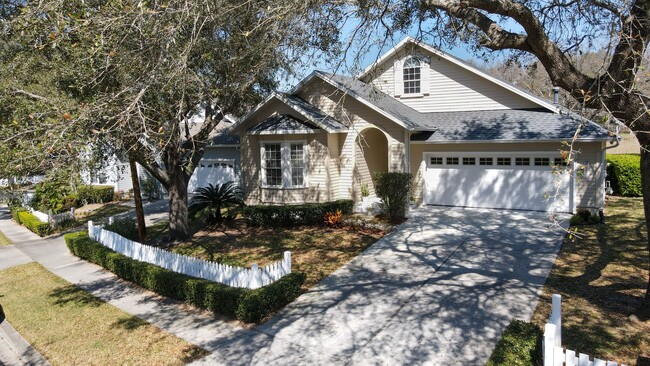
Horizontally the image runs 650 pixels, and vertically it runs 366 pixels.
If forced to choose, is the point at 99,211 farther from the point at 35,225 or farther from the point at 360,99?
the point at 360,99

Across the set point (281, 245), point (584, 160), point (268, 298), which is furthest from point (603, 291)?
point (281, 245)

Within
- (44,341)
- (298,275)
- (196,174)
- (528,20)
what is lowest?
(44,341)

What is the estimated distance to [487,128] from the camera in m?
16.4

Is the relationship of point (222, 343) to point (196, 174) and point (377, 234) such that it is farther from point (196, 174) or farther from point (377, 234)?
point (196, 174)

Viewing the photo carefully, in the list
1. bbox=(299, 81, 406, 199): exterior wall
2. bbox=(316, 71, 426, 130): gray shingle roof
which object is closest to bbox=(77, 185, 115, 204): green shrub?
bbox=(299, 81, 406, 199): exterior wall

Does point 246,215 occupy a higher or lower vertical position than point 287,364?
higher

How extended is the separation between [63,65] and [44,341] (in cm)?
642

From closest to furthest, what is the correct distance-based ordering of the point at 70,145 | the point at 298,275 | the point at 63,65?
the point at 70,145, the point at 298,275, the point at 63,65

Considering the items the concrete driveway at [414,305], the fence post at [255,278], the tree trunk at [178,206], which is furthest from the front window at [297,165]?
the fence post at [255,278]

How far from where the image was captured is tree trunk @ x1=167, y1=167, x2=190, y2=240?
1457cm

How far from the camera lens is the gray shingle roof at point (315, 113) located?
636 inches

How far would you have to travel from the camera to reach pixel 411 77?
63.8ft

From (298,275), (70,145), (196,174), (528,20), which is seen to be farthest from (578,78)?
(196,174)

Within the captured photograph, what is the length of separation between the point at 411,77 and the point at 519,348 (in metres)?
15.1
